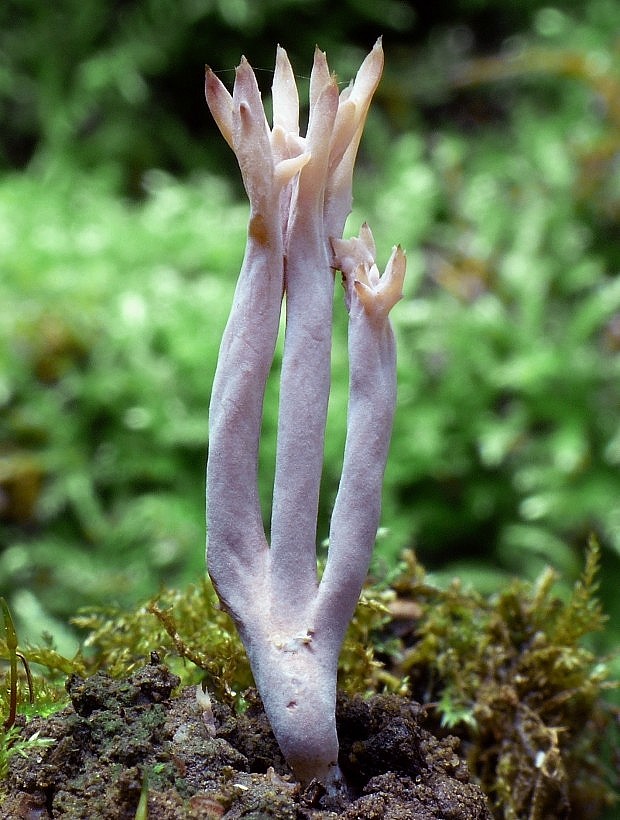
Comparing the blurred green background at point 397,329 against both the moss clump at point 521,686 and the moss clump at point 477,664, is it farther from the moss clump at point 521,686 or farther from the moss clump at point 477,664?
the moss clump at point 521,686

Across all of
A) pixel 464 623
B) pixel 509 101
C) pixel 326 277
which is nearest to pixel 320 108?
pixel 326 277

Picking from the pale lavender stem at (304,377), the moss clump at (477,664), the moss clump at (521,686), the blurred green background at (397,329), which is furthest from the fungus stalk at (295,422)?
the blurred green background at (397,329)

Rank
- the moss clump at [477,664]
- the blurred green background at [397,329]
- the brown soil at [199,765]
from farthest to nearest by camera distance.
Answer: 1. the blurred green background at [397,329]
2. the moss clump at [477,664]
3. the brown soil at [199,765]

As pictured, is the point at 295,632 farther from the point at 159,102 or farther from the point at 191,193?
the point at 159,102

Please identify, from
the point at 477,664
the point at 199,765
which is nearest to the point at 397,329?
the point at 477,664

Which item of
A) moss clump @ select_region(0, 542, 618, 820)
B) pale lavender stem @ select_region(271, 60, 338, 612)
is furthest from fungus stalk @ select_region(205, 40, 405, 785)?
moss clump @ select_region(0, 542, 618, 820)

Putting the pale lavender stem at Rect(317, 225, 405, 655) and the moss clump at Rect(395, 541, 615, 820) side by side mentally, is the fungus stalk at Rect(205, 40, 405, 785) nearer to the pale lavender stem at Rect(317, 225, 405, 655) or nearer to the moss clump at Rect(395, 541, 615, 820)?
the pale lavender stem at Rect(317, 225, 405, 655)
